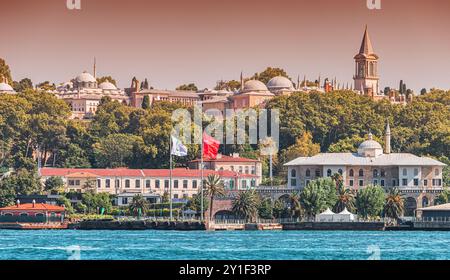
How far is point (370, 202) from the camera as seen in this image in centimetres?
6009

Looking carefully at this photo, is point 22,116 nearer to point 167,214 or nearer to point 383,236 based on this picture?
point 167,214

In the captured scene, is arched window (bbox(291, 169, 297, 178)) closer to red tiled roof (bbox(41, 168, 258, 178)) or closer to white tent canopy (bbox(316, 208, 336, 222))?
red tiled roof (bbox(41, 168, 258, 178))

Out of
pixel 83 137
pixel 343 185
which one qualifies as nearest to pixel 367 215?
pixel 343 185

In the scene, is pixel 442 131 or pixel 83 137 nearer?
pixel 442 131

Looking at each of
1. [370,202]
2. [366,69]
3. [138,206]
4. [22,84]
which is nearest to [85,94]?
[22,84]

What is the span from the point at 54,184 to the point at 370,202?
53.2ft

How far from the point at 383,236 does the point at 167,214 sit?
16310 millimetres

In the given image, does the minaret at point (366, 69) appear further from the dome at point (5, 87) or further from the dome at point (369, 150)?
the dome at point (5, 87)

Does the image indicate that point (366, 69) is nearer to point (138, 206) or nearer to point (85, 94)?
point (85, 94)

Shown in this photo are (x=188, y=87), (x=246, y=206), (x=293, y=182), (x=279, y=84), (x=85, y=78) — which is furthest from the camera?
(x=188, y=87)

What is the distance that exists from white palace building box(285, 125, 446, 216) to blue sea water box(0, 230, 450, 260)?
42.5 ft
